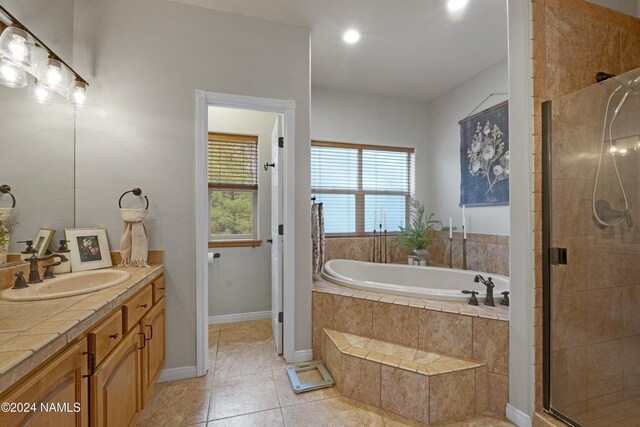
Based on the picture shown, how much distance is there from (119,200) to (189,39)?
1273mm

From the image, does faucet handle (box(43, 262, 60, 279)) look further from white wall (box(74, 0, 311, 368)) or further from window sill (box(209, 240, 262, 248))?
window sill (box(209, 240, 262, 248))

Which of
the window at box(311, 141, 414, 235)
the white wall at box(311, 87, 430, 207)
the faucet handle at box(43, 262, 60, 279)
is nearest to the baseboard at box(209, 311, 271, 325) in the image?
the window at box(311, 141, 414, 235)

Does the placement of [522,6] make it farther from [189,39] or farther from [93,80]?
[93,80]

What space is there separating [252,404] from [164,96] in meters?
2.19

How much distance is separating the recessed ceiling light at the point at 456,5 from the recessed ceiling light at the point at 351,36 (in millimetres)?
717

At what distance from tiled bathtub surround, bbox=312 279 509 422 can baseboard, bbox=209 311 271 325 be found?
42.5 inches

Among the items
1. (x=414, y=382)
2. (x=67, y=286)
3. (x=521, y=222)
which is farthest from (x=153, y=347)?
(x=521, y=222)

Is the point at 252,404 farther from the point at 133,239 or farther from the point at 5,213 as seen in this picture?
Result: the point at 5,213

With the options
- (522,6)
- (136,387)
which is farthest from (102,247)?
(522,6)

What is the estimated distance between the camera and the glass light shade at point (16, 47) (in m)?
1.22

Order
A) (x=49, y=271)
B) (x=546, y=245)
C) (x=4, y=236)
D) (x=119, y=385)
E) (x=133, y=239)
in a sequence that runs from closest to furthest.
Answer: (x=119, y=385) < (x=4, y=236) < (x=49, y=271) < (x=546, y=245) < (x=133, y=239)

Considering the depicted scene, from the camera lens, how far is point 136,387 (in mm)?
1405

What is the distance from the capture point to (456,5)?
2.03 metres

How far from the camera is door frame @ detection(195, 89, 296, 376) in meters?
1.99
